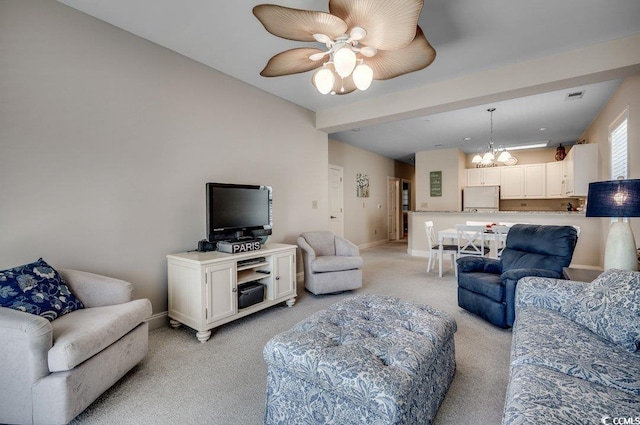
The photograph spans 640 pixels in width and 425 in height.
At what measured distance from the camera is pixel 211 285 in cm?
256

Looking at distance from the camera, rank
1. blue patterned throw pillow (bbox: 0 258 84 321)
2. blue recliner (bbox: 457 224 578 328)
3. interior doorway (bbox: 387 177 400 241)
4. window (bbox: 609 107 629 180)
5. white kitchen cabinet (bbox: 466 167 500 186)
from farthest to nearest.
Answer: interior doorway (bbox: 387 177 400 241), white kitchen cabinet (bbox: 466 167 500 186), window (bbox: 609 107 629 180), blue recliner (bbox: 457 224 578 328), blue patterned throw pillow (bbox: 0 258 84 321)

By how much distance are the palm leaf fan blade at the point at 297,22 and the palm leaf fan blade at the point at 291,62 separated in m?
0.21

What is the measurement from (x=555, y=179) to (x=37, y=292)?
29.8ft

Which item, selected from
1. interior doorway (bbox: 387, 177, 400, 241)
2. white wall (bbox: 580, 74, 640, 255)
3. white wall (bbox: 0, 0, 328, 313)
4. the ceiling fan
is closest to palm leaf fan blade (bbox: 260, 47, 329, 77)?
the ceiling fan

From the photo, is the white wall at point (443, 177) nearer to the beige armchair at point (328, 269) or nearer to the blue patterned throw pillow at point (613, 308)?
the beige armchair at point (328, 269)

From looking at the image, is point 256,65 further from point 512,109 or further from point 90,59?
point 512,109

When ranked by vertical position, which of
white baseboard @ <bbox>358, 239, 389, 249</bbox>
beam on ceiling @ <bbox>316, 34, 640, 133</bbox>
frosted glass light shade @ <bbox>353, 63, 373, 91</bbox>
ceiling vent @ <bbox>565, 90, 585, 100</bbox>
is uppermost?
ceiling vent @ <bbox>565, 90, 585, 100</bbox>

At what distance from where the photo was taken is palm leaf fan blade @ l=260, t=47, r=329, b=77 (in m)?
2.11

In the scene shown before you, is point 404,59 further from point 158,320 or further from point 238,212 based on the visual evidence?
point 158,320

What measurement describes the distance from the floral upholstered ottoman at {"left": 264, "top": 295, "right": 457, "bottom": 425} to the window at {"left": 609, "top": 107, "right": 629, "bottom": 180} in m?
3.58

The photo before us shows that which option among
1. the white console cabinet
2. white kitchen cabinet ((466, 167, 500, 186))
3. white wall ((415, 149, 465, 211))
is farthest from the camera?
white kitchen cabinet ((466, 167, 500, 186))

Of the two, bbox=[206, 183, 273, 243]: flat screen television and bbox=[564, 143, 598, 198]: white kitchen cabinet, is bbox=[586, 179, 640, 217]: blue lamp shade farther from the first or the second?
bbox=[564, 143, 598, 198]: white kitchen cabinet

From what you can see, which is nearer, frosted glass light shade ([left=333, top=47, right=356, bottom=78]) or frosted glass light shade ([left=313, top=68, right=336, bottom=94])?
frosted glass light shade ([left=333, top=47, right=356, bottom=78])

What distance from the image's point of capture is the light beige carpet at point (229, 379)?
1.63m
